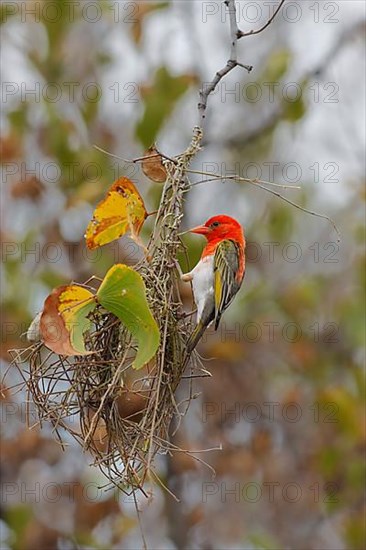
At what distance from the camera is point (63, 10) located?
4.51m

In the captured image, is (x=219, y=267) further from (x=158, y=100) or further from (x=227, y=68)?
(x=158, y=100)

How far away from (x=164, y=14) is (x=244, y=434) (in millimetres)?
2563

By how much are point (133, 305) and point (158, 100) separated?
2.40 meters

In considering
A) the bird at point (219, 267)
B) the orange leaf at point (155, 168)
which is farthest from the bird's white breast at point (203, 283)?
the orange leaf at point (155, 168)

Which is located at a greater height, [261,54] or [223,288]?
[261,54]

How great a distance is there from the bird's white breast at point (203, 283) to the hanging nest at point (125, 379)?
10cm

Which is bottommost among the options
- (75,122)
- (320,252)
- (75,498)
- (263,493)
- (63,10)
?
(263,493)

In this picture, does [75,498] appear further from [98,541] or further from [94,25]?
[94,25]

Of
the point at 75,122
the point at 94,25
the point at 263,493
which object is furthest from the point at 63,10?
the point at 263,493

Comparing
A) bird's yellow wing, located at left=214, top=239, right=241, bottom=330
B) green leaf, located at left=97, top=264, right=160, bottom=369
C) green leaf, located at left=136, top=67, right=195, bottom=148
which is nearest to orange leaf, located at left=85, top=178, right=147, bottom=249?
green leaf, located at left=97, top=264, right=160, bottom=369

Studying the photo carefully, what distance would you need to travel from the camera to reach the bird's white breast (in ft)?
7.91

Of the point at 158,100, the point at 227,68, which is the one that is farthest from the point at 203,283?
the point at 158,100

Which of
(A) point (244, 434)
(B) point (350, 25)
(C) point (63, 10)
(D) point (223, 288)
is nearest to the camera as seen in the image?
(D) point (223, 288)

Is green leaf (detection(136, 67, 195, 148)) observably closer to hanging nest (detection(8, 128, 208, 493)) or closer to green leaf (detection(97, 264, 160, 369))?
hanging nest (detection(8, 128, 208, 493))
